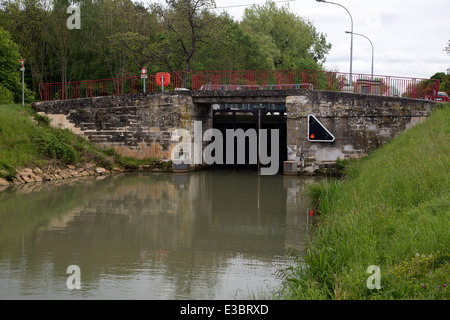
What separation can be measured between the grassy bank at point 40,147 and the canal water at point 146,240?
2.26m

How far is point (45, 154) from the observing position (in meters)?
22.2

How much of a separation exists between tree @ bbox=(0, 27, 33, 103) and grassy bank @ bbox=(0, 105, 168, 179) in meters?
5.11

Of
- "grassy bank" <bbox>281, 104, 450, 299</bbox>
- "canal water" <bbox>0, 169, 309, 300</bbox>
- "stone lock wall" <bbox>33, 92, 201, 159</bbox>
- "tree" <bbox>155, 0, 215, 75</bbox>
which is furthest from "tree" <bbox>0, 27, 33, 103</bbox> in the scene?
"grassy bank" <bbox>281, 104, 450, 299</bbox>

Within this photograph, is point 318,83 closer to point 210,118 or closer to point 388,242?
point 210,118

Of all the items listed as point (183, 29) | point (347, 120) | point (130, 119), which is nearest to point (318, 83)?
point (347, 120)

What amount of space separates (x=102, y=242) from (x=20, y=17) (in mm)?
33154

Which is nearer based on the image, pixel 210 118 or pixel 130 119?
pixel 130 119

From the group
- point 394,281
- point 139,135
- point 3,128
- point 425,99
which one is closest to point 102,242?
point 394,281

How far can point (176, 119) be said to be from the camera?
82.2 ft

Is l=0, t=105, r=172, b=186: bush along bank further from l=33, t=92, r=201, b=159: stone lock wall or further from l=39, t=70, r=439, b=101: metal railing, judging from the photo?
l=39, t=70, r=439, b=101: metal railing

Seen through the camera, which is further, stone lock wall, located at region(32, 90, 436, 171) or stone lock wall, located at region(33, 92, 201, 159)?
stone lock wall, located at region(33, 92, 201, 159)

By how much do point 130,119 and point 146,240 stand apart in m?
16.3

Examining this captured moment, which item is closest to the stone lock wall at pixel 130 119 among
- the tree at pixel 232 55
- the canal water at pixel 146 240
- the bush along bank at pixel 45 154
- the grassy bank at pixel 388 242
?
the bush along bank at pixel 45 154

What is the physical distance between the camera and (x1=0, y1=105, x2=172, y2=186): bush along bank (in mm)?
20328
